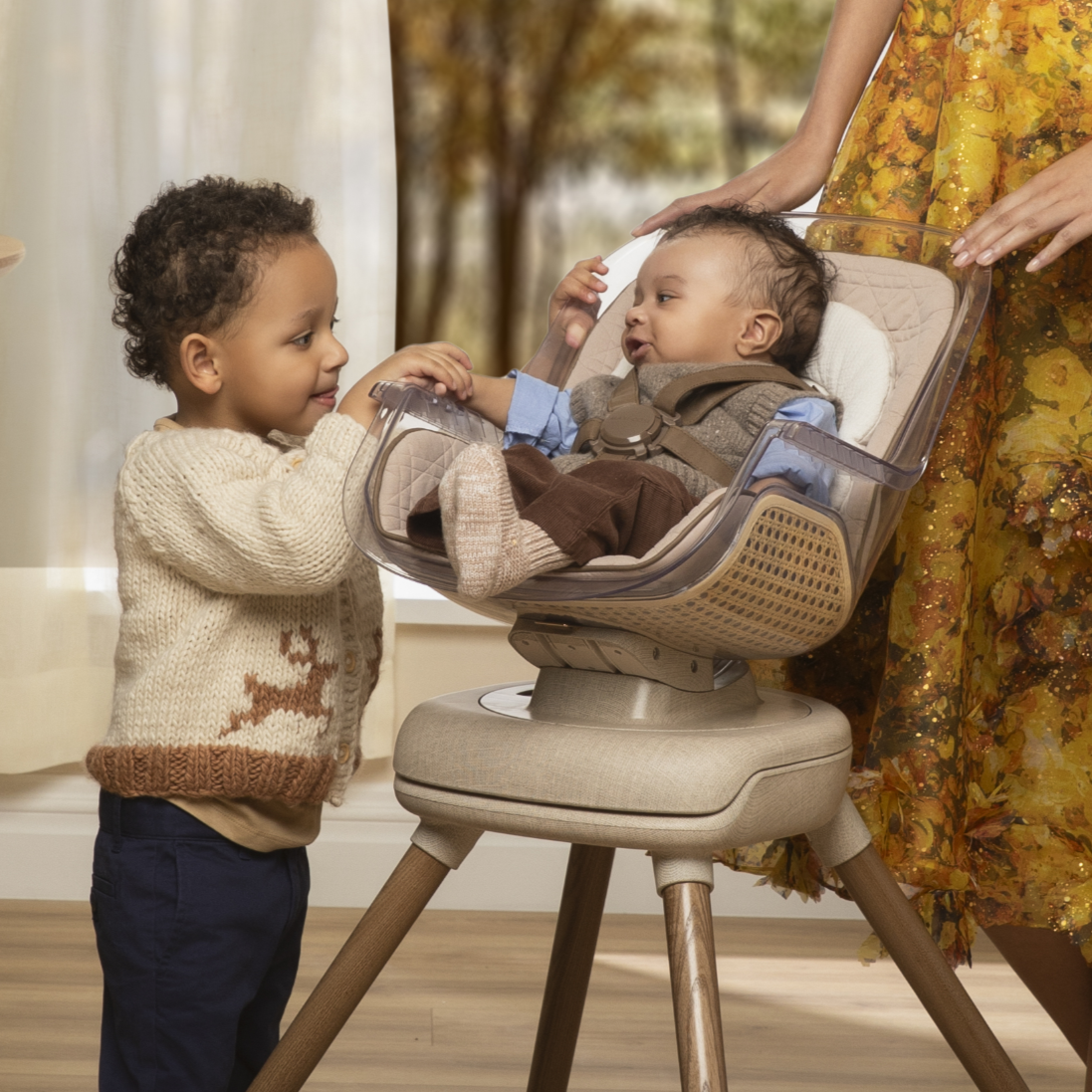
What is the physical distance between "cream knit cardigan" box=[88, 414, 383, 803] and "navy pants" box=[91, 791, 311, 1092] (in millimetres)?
39

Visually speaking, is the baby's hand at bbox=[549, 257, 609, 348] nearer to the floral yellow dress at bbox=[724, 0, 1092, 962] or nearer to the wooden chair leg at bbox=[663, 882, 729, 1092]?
the floral yellow dress at bbox=[724, 0, 1092, 962]

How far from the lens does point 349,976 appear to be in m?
0.84

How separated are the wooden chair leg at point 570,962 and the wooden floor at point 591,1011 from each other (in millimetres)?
288

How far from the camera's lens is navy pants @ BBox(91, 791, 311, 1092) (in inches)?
36.8

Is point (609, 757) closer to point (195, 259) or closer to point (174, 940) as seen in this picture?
point (174, 940)

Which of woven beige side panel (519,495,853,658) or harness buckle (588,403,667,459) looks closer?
woven beige side panel (519,495,853,658)

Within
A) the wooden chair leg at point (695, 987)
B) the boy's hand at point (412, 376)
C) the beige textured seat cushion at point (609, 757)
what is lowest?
the wooden chair leg at point (695, 987)

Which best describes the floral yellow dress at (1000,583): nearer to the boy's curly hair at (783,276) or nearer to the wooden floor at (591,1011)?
the boy's curly hair at (783,276)

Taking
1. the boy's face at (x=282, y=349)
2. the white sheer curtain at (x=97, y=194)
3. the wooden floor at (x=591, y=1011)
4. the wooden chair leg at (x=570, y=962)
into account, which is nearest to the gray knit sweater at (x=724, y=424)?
the boy's face at (x=282, y=349)

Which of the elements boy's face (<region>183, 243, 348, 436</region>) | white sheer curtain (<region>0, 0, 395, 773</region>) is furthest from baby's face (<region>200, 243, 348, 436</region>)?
white sheer curtain (<region>0, 0, 395, 773</region>)

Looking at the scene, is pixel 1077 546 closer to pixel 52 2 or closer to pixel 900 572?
pixel 900 572

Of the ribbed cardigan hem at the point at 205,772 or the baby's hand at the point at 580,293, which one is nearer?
the ribbed cardigan hem at the point at 205,772

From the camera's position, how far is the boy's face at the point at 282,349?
0.95 m

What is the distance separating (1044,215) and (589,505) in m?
0.42
